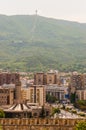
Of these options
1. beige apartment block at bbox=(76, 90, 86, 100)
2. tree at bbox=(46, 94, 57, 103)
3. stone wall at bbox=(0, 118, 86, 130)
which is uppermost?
stone wall at bbox=(0, 118, 86, 130)

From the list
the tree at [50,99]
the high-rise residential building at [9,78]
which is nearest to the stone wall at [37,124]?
the tree at [50,99]

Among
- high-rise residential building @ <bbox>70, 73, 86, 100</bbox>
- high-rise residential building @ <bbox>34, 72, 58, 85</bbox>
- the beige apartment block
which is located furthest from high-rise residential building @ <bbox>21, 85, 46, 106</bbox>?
high-rise residential building @ <bbox>34, 72, 58, 85</bbox>

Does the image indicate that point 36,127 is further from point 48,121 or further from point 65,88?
point 65,88

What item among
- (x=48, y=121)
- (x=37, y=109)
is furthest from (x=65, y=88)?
(x=48, y=121)

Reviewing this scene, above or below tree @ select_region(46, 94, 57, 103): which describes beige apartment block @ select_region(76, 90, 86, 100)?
above

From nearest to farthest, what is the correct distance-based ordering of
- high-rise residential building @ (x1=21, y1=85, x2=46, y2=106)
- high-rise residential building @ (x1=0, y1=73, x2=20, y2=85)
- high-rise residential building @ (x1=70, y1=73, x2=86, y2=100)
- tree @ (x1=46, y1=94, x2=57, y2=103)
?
high-rise residential building @ (x1=21, y1=85, x2=46, y2=106)
tree @ (x1=46, y1=94, x2=57, y2=103)
high-rise residential building @ (x1=70, y1=73, x2=86, y2=100)
high-rise residential building @ (x1=0, y1=73, x2=20, y2=85)

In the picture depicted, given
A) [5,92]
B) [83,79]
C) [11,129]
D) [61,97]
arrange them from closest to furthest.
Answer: [11,129], [5,92], [61,97], [83,79]

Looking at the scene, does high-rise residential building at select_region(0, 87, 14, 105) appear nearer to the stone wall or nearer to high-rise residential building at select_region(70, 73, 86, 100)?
high-rise residential building at select_region(70, 73, 86, 100)

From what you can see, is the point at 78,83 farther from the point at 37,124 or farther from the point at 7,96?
the point at 37,124

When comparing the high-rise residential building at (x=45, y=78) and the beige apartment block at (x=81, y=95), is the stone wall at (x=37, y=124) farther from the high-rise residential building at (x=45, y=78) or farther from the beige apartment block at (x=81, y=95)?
the high-rise residential building at (x=45, y=78)

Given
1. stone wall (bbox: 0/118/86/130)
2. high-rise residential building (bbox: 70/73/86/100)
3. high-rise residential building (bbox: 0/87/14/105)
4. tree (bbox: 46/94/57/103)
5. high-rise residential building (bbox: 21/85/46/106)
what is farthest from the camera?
high-rise residential building (bbox: 70/73/86/100)

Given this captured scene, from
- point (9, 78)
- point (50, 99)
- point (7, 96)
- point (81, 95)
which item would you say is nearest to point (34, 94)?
point (7, 96)
